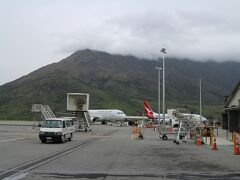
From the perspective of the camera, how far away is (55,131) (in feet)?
99.6

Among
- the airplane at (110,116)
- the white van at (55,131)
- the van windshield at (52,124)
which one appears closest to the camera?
the white van at (55,131)

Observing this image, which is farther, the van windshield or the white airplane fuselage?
the white airplane fuselage

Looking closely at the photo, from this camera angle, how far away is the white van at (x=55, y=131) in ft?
99.3

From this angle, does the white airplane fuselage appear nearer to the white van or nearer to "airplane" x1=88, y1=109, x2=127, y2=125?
"airplane" x1=88, y1=109, x2=127, y2=125

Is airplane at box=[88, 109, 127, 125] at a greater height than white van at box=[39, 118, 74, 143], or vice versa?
airplane at box=[88, 109, 127, 125]

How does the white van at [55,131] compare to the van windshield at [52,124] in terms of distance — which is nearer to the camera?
the white van at [55,131]

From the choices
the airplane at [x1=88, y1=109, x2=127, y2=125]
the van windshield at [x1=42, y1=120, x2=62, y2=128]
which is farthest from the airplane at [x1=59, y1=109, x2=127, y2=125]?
the van windshield at [x1=42, y1=120, x2=62, y2=128]

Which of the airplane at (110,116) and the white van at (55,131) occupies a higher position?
the airplane at (110,116)

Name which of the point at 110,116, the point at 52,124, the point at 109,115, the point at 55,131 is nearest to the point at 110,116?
the point at 110,116

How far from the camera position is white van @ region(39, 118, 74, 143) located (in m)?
30.3

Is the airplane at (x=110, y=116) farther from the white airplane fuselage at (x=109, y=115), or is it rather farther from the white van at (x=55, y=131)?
the white van at (x=55, y=131)

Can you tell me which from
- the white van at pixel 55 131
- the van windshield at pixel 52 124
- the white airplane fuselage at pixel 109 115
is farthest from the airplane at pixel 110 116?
the van windshield at pixel 52 124

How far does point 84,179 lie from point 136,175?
5.92 feet

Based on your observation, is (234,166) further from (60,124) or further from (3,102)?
(3,102)
